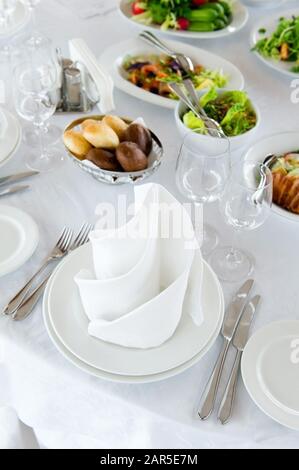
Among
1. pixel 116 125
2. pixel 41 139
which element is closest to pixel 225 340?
pixel 116 125

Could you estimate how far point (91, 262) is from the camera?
0.91 meters

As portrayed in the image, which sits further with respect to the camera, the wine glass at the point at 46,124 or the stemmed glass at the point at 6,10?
the stemmed glass at the point at 6,10

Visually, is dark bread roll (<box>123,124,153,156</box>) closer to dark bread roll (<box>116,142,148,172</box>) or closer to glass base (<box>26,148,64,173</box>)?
dark bread roll (<box>116,142,148,172</box>)

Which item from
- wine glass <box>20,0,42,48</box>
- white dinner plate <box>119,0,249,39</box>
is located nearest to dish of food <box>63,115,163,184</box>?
wine glass <box>20,0,42,48</box>

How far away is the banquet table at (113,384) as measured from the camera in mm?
770

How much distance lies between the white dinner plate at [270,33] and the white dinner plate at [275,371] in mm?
826

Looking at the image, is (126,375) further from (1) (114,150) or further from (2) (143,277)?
(1) (114,150)

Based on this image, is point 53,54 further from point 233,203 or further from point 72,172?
point 233,203

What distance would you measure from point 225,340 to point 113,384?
0.18m

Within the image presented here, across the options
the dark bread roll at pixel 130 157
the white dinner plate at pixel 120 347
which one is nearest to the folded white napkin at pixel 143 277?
the white dinner plate at pixel 120 347

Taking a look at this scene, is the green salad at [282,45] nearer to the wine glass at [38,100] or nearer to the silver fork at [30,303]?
the wine glass at [38,100]

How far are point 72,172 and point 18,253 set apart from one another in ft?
0.86

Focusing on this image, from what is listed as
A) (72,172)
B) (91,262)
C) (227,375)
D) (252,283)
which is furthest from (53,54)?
(227,375)

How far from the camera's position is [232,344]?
845 millimetres
